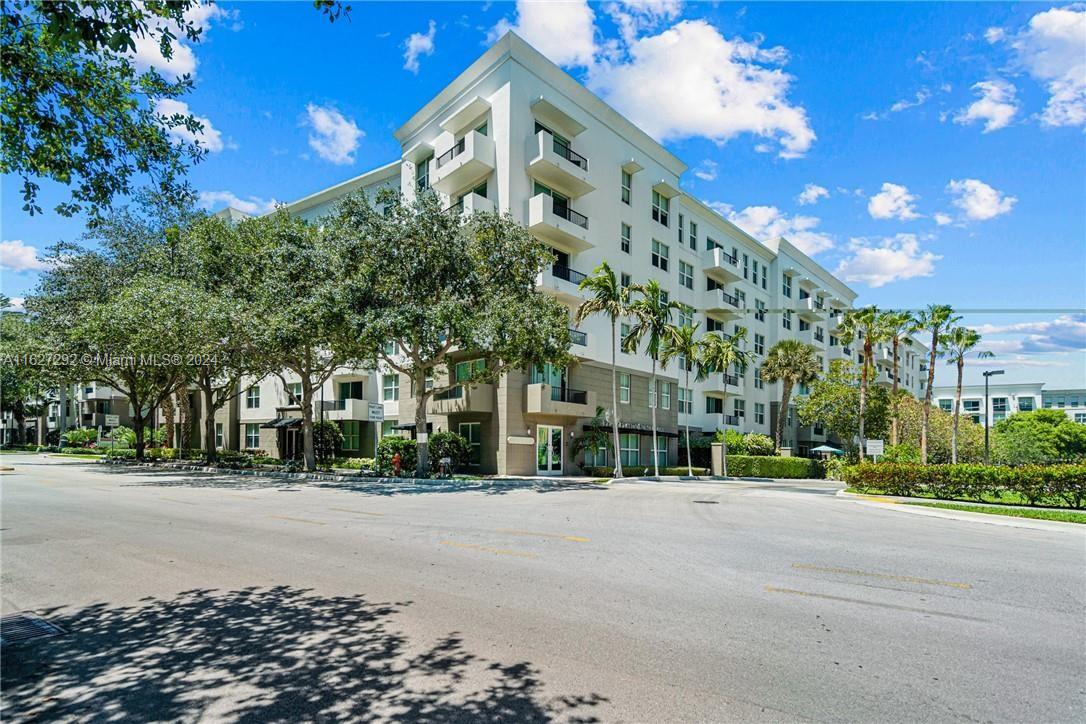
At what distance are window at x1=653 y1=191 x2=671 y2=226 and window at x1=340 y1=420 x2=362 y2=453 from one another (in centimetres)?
2346

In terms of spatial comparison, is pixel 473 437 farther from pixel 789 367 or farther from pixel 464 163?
pixel 789 367

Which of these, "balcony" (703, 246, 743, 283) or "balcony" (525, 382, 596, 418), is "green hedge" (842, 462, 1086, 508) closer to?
"balcony" (525, 382, 596, 418)

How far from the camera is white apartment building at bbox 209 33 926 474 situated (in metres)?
31.0

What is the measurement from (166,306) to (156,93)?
20454 mm

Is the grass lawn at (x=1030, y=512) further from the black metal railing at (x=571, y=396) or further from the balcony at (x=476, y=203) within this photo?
the balcony at (x=476, y=203)

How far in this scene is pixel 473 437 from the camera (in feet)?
104

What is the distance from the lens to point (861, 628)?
6129 mm

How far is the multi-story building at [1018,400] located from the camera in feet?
354

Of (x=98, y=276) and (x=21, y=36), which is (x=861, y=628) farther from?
(x=98, y=276)

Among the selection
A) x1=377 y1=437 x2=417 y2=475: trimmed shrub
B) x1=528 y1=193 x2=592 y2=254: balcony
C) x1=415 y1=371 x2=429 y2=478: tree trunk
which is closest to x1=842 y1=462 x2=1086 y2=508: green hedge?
x1=415 y1=371 x2=429 y2=478: tree trunk

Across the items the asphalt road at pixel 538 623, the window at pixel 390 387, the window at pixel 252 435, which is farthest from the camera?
the window at pixel 252 435

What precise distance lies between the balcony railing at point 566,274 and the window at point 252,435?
2652cm

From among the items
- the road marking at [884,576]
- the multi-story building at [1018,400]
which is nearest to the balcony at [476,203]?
the road marking at [884,576]

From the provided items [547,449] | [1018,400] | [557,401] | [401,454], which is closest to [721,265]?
[557,401]
